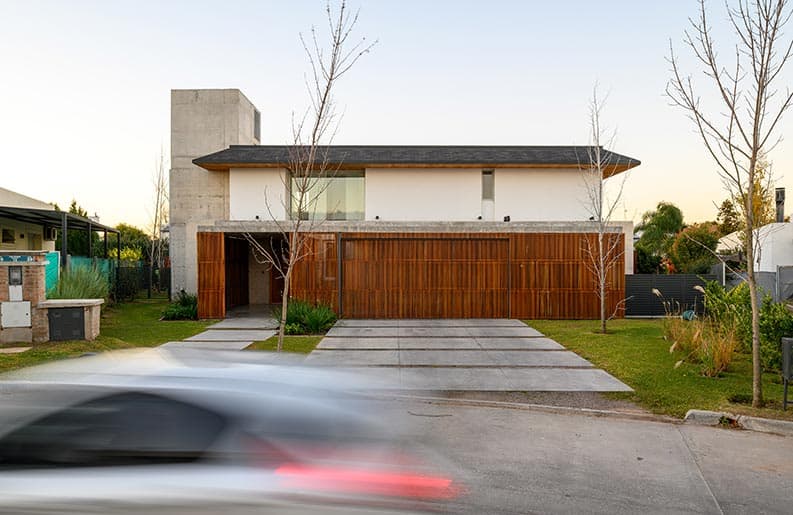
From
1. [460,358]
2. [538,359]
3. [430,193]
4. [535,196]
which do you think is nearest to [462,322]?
[430,193]

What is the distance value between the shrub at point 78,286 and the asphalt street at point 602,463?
36.2ft

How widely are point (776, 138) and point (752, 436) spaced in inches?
171

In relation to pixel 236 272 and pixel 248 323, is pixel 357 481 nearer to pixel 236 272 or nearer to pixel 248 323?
pixel 248 323

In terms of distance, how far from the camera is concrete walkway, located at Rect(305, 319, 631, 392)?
9.30m

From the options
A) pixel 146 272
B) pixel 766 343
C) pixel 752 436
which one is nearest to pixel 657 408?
pixel 752 436

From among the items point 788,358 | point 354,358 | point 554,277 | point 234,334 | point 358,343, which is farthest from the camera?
point 554,277

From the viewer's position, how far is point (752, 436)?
6691 mm

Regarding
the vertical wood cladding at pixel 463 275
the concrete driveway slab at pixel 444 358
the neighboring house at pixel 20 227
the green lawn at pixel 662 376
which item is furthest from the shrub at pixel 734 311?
the neighboring house at pixel 20 227

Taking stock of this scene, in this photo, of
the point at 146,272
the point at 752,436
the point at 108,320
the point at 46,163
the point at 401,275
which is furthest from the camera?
the point at 46,163

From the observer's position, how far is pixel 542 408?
7844 millimetres

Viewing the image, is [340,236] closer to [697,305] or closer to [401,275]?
[401,275]

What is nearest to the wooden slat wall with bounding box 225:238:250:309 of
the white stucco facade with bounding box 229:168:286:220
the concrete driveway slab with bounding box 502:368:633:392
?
the white stucco facade with bounding box 229:168:286:220

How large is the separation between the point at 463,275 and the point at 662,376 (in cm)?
987

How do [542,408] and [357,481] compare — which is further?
[542,408]
